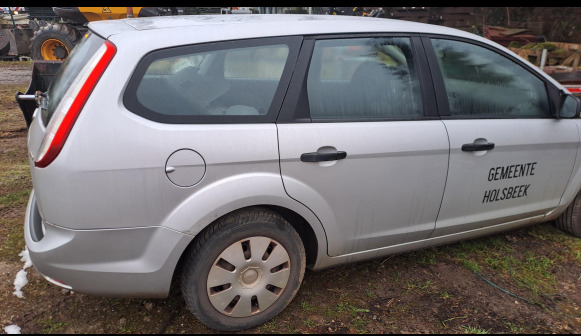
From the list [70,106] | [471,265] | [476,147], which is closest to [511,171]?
[476,147]

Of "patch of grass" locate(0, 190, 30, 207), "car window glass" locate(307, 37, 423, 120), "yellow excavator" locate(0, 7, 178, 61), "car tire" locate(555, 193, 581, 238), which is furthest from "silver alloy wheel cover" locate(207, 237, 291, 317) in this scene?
"yellow excavator" locate(0, 7, 178, 61)

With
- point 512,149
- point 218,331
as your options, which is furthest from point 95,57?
point 512,149

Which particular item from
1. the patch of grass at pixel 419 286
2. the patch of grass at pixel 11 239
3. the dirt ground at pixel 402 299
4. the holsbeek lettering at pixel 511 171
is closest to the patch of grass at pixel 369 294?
the dirt ground at pixel 402 299

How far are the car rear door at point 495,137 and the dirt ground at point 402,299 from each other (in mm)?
351

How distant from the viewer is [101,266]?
2182mm

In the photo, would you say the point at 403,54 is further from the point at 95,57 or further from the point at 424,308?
the point at 95,57

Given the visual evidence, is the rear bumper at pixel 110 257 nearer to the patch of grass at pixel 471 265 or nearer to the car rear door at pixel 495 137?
the car rear door at pixel 495 137

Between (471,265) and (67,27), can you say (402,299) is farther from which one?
(67,27)

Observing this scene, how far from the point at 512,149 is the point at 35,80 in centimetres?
431

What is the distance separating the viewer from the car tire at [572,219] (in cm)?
355

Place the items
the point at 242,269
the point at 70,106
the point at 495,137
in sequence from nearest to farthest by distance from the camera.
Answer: the point at 70,106, the point at 242,269, the point at 495,137

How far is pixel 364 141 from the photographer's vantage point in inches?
98.9

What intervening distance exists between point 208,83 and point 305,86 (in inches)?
20.4

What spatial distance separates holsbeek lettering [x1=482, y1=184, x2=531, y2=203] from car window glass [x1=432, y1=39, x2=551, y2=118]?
49 cm
